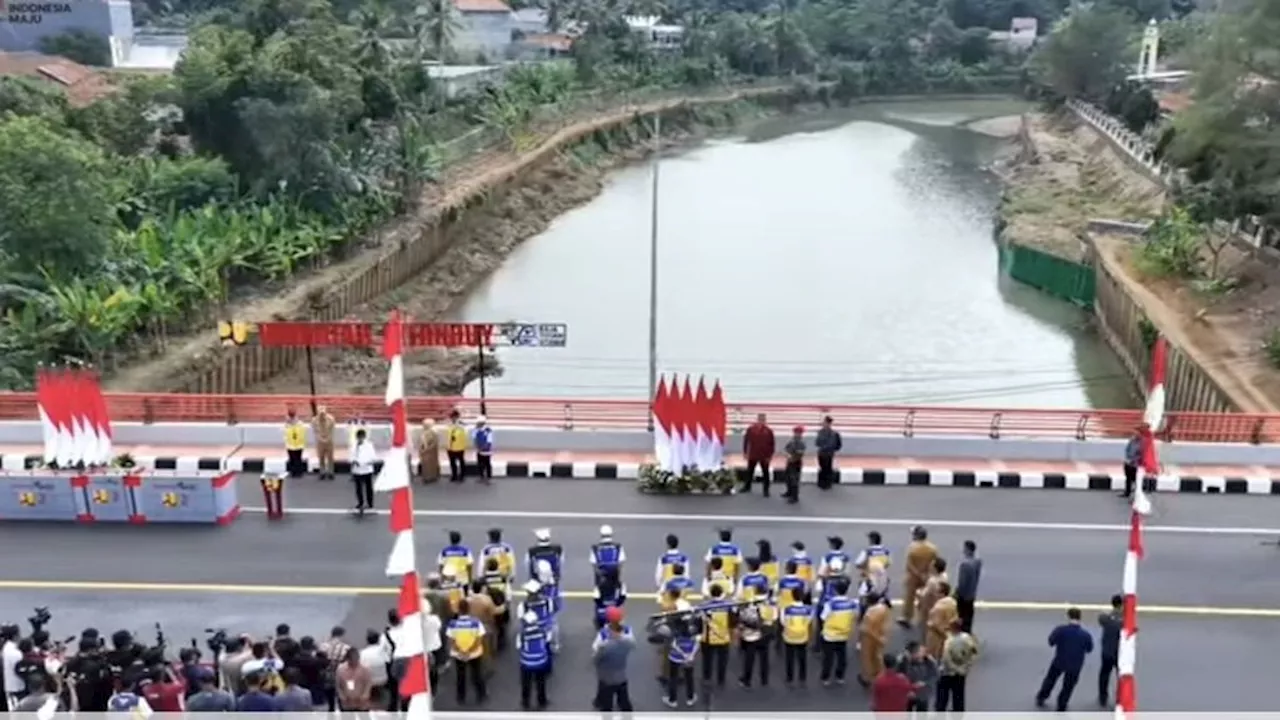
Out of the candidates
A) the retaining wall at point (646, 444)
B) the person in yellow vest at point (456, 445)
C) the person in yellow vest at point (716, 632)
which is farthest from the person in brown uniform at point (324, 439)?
the person in yellow vest at point (716, 632)

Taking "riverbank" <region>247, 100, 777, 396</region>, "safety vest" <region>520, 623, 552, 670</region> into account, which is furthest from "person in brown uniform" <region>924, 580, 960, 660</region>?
"riverbank" <region>247, 100, 777, 396</region>

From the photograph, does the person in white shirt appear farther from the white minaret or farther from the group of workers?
the white minaret

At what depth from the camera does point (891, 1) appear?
97.9 metres

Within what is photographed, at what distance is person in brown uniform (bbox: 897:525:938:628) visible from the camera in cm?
1271

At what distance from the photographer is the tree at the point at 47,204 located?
26.2 m

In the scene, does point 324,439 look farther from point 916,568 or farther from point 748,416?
point 916,568

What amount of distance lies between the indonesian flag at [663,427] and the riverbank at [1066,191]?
28399 millimetres

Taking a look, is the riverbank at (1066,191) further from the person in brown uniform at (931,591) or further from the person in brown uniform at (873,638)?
the person in brown uniform at (873,638)

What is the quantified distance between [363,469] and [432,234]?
2653 cm

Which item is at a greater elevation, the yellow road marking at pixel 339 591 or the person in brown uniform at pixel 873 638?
the person in brown uniform at pixel 873 638

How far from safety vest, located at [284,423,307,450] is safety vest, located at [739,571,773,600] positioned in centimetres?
732

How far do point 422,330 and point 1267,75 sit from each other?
23.5 metres

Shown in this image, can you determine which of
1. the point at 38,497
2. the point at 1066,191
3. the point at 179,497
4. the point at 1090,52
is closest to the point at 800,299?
the point at 1066,191

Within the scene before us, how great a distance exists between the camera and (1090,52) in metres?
72.5
